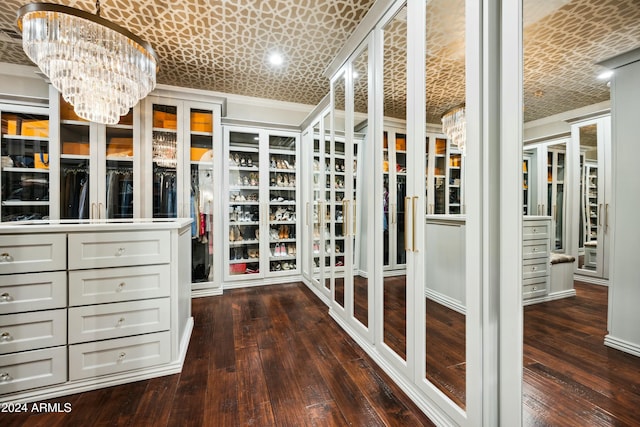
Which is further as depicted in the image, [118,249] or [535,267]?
[118,249]

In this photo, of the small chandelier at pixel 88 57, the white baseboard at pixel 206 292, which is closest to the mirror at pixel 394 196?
the small chandelier at pixel 88 57

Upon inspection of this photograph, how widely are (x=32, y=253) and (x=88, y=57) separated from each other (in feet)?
4.04

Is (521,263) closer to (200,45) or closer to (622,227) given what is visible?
(622,227)

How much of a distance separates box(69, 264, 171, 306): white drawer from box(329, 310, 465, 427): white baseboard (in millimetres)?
1544

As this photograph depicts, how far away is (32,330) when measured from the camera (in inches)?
60.3

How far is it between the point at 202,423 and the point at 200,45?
3247 millimetres

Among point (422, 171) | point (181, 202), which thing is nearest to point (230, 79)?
point (181, 202)

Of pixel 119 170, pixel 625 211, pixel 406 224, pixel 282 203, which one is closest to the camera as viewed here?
pixel 625 211

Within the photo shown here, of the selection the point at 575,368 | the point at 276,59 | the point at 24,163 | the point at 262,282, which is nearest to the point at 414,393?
the point at 575,368

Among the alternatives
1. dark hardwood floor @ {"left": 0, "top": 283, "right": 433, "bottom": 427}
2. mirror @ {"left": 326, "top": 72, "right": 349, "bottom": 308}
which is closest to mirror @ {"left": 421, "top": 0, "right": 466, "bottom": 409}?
dark hardwood floor @ {"left": 0, "top": 283, "right": 433, "bottom": 427}

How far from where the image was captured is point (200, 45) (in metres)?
2.74

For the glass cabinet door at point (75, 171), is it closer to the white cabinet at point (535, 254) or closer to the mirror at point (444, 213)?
the mirror at point (444, 213)

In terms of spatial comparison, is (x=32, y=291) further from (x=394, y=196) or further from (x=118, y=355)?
(x=394, y=196)

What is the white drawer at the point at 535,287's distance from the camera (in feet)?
3.41
